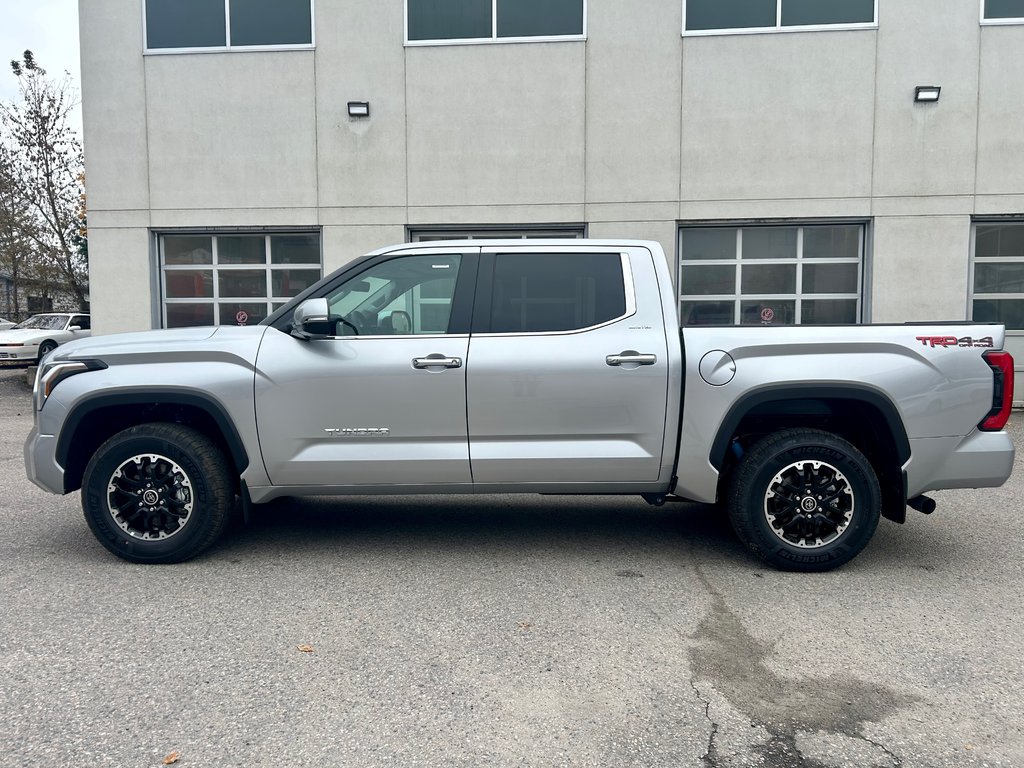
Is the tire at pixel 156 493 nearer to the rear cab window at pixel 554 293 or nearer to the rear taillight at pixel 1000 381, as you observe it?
the rear cab window at pixel 554 293

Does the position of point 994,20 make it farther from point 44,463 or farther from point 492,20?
point 44,463

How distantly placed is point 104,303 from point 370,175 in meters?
4.98

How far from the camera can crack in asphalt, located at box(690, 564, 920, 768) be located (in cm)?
270

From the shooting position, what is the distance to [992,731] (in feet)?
9.19

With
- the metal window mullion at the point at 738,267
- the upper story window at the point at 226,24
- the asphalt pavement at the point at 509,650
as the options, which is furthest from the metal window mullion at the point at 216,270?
the metal window mullion at the point at 738,267

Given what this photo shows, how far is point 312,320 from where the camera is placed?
4285 millimetres

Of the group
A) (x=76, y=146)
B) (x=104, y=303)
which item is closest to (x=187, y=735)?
(x=104, y=303)

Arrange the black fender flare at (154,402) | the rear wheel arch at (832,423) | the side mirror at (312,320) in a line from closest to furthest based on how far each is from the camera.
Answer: the side mirror at (312,320) → the rear wheel arch at (832,423) → the black fender flare at (154,402)

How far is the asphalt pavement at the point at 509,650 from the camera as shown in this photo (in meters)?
2.74

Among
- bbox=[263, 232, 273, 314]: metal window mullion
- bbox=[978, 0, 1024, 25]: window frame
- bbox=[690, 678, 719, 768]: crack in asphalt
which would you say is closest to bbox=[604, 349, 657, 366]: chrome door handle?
bbox=[690, 678, 719, 768]: crack in asphalt

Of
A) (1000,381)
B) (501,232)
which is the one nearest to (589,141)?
(501,232)

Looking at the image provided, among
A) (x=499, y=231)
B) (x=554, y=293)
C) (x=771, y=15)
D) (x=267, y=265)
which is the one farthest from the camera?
(x=267, y=265)

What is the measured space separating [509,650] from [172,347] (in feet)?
8.93

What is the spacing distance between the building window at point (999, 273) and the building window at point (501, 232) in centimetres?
619
